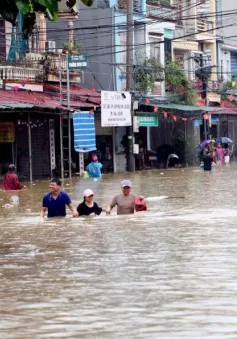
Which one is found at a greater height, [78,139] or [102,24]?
[102,24]

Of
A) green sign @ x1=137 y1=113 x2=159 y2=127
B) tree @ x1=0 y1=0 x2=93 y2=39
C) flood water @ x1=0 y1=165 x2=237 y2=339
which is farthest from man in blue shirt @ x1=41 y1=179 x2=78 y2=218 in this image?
green sign @ x1=137 y1=113 x2=159 y2=127

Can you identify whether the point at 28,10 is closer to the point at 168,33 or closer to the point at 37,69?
the point at 37,69

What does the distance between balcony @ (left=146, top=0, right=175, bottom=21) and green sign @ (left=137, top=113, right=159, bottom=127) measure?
239 inches

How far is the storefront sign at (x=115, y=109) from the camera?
44875mm

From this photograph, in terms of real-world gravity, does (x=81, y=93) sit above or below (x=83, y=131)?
above

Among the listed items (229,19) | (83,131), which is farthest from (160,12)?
(83,131)

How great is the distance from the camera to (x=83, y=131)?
42.5 m

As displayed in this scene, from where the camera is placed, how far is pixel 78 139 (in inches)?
1667

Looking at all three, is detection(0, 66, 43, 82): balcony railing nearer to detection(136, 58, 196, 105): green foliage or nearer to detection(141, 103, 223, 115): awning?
detection(136, 58, 196, 105): green foliage

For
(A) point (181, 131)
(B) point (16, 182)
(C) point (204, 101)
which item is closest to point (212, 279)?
(B) point (16, 182)

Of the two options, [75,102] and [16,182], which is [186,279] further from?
[75,102]

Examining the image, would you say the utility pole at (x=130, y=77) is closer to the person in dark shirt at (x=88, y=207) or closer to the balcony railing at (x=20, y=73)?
the balcony railing at (x=20, y=73)

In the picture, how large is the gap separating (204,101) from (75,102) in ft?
55.6

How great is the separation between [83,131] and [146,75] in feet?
29.1
